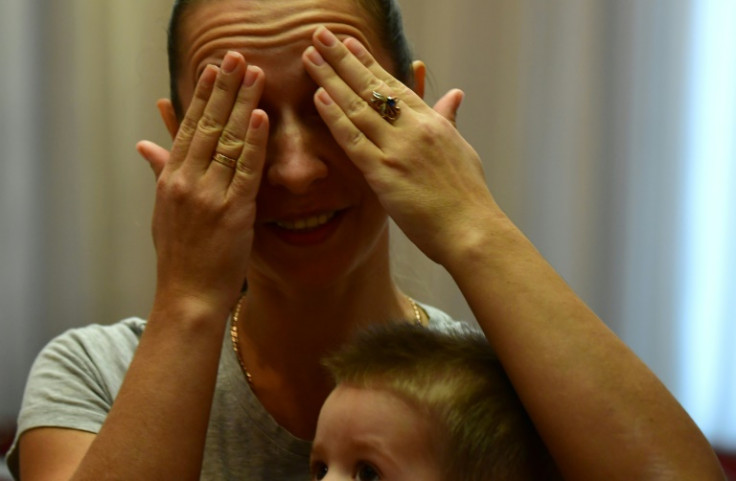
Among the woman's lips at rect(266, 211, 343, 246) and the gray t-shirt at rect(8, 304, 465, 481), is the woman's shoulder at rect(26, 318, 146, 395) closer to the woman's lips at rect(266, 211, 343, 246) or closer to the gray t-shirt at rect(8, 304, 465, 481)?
the gray t-shirt at rect(8, 304, 465, 481)

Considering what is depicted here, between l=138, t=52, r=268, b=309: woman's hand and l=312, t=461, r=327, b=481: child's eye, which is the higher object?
l=138, t=52, r=268, b=309: woman's hand

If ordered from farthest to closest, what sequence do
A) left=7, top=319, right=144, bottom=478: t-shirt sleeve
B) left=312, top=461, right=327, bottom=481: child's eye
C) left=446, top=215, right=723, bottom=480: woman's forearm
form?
left=7, top=319, right=144, bottom=478: t-shirt sleeve < left=312, top=461, right=327, bottom=481: child's eye < left=446, top=215, right=723, bottom=480: woman's forearm

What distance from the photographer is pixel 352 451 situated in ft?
3.81

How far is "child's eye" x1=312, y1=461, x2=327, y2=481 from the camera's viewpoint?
122 cm

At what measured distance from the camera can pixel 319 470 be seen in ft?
4.03

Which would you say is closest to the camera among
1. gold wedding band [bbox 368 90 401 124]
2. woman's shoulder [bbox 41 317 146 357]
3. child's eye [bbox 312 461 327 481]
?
child's eye [bbox 312 461 327 481]

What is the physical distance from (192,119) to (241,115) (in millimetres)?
89

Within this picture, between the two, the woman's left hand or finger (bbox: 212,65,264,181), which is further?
finger (bbox: 212,65,264,181)

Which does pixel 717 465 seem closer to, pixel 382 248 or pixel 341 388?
pixel 341 388

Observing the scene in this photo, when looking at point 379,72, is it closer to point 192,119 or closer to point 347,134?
point 347,134

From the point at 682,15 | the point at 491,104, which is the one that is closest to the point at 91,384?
the point at 491,104

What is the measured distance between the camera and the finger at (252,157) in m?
1.34

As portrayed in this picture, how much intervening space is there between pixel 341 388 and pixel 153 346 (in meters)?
0.26

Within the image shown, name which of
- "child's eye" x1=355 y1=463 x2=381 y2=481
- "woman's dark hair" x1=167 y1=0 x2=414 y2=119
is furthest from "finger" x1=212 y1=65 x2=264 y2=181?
"child's eye" x1=355 y1=463 x2=381 y2=481
